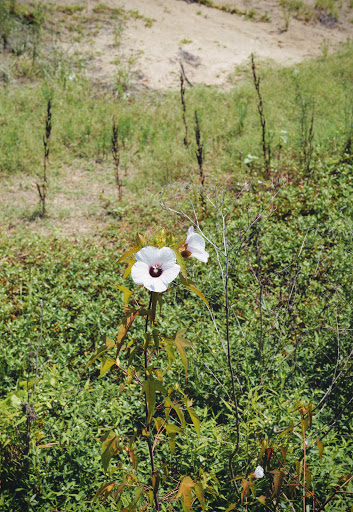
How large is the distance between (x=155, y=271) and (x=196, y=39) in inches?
431

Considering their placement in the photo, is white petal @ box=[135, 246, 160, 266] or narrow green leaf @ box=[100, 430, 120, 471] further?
narrow green leaf @ box=[100, 430, 120, 471]

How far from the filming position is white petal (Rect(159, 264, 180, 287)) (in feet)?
4.23

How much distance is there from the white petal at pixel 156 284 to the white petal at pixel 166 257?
5 cm

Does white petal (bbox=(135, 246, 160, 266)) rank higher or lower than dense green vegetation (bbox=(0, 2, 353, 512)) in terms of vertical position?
higher

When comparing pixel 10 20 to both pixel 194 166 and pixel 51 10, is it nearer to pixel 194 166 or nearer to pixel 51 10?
pixel 51 10

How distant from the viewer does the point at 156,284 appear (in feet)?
4.20

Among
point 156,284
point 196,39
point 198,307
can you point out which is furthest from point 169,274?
point 196,39

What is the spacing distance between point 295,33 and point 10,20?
26.2ft

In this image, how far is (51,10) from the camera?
9836 millimetres

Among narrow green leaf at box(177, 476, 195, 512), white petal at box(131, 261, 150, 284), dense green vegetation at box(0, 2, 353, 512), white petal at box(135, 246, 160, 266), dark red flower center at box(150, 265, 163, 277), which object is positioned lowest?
dense green vegetation at box(0, 2, 353, 512)

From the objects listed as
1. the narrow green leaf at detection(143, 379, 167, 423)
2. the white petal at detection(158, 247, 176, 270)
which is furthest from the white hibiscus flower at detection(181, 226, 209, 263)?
the narrow green leaf at detection(143, 379, 167, 423)

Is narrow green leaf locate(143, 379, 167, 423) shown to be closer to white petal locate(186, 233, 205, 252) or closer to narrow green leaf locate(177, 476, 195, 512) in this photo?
narrow green leaf locate(177, 476, 195, 512)

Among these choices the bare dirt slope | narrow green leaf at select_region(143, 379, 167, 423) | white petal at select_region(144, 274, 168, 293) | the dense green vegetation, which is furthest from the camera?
the bare dirt slope

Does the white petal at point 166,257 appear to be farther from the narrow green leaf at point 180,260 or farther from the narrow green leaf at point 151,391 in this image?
the narrow green leaf at point 151,391
